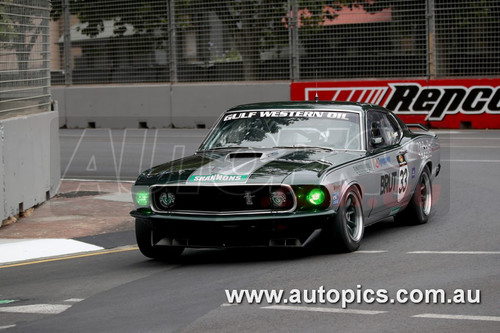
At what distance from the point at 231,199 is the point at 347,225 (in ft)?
3.81

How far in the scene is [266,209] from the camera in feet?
27.6

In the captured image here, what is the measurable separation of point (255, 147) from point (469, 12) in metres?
14.8

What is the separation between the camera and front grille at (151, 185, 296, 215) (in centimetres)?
838

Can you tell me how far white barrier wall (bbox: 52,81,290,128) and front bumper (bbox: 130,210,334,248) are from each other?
16764mm

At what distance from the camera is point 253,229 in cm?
838

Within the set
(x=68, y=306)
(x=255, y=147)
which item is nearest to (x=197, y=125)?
(x=255, y=147)

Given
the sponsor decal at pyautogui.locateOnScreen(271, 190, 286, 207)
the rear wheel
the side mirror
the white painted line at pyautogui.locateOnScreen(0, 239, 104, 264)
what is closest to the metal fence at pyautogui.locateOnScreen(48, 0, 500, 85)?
the rear wheel

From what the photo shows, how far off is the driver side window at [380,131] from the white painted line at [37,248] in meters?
3.09

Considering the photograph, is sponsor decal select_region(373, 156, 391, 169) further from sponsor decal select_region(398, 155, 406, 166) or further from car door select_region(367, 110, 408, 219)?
sponsor decal select_region(398, 155, 406, 166)

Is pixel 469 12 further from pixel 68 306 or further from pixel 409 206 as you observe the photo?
pixel 68 306

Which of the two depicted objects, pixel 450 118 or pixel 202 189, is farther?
pixel 450 118

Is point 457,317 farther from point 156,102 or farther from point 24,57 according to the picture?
point 156,102

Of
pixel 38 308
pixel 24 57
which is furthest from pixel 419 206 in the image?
pixel 24 57

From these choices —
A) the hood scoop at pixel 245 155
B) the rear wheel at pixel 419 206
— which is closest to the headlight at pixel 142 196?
the hood scoop at pixel 245 155
